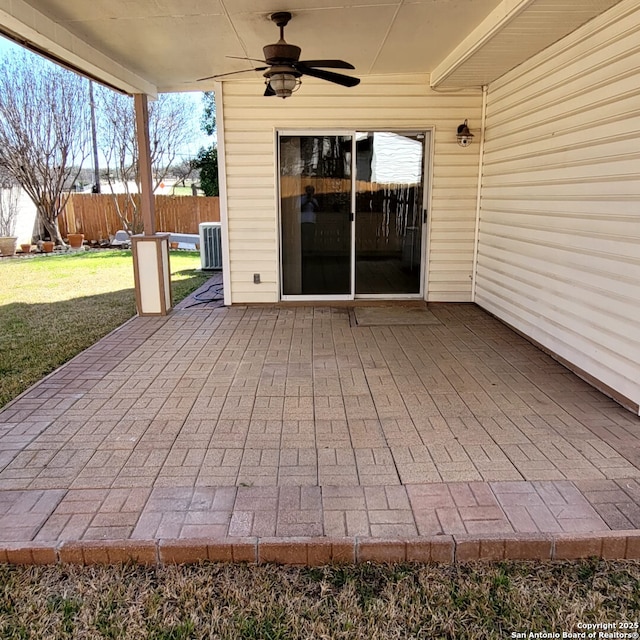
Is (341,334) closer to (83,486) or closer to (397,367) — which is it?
(397,367)

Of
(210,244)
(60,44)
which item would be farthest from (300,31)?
(210,244)

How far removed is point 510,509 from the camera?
88.7 inches

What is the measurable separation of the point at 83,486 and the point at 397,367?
2505 millimetres

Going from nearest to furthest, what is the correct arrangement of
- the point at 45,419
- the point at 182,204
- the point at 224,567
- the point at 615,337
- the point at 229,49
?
the point at 224,567, the point at 45,419, the point at 615,337, the point at 229,49, the point at 182,204

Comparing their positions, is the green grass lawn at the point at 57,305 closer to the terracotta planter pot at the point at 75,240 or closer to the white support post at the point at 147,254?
the white support post at the point at 147,254

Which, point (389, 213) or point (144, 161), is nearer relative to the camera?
point (144, 161)

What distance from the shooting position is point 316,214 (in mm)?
6344

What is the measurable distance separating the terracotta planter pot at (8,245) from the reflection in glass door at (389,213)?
10189 mm

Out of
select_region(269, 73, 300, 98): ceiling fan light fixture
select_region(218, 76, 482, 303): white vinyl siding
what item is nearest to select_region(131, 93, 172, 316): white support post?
select_region(218, 76, 482, 303): white vinyl siding

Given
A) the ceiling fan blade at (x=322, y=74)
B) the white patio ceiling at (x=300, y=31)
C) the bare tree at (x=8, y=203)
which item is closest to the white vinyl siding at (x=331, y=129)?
the white patio ceiling at (x=300, y=31)

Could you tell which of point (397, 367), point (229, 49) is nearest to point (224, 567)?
point (397, 367)

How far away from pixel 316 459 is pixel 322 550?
0.69 metres

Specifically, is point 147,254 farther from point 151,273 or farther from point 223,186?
point 223,186

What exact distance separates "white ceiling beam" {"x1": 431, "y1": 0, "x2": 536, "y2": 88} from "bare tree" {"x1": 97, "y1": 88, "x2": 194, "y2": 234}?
11.2m
